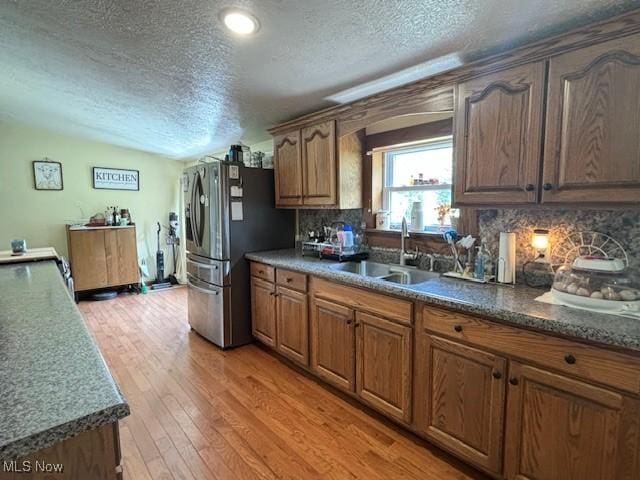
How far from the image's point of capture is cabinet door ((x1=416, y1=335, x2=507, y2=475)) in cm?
153

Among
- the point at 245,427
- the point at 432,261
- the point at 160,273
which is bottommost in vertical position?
the point at 245,427

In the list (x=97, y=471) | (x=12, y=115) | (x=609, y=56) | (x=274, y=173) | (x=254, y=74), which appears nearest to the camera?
(x=97, y=471)

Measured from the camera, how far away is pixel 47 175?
4883 mm

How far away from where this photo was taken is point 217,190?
9.89 ft

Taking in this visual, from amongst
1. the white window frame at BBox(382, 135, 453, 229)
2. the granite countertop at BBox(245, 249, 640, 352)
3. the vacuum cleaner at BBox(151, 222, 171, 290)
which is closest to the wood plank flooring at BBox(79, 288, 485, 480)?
the granite countertop at BBox(245, 249, 640, 352)

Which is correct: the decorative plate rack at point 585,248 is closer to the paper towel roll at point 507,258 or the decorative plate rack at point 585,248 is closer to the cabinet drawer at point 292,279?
the paper towel roll at point 507,258

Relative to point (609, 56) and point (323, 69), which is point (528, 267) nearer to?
point (609, 56)

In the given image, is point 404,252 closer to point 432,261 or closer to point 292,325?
point 432,261

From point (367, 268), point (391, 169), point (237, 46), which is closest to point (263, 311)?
point (367, 268)

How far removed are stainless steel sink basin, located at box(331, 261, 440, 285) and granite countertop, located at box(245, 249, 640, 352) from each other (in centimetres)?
22

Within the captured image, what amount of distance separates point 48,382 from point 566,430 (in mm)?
1765

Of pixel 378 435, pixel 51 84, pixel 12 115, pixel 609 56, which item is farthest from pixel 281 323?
pixel 12 115

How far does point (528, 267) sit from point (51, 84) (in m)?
4.12

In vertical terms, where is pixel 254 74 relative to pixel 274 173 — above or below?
above
